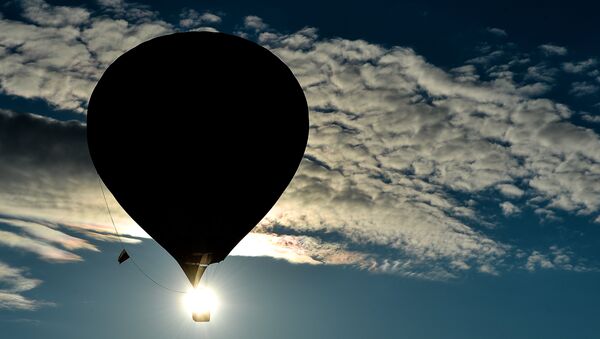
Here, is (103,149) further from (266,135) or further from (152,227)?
(266,135)

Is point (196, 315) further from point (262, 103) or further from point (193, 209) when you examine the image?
point (262, 103)

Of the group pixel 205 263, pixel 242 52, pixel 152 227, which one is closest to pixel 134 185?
pixel 152 227

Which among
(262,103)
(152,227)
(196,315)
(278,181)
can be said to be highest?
(262,103)

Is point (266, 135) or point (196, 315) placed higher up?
point (266, 135)
